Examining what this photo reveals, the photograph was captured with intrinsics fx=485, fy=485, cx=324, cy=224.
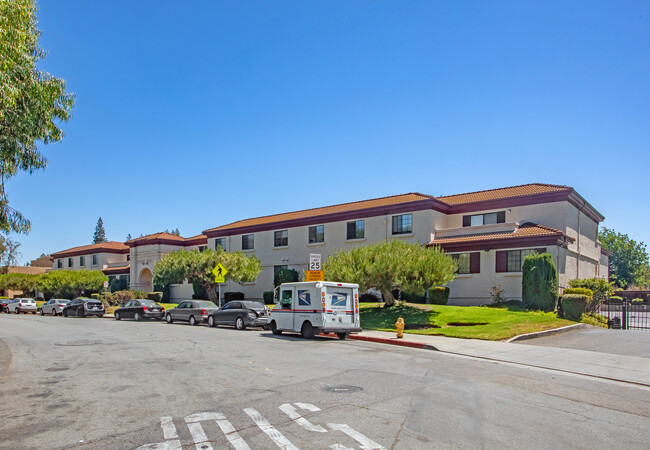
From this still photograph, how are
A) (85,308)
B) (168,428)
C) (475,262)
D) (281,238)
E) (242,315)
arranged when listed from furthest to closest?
(281,238) < (85,308) < (475,262) < (242,315) < (168,428)

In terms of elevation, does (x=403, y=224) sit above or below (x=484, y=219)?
below

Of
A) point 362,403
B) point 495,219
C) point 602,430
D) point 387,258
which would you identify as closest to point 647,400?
point 602,430

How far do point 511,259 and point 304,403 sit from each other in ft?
78.2

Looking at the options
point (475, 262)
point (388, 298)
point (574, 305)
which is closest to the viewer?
point (574, 305)

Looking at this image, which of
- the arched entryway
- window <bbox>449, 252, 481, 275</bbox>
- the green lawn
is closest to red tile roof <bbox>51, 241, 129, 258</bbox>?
the arched entryway

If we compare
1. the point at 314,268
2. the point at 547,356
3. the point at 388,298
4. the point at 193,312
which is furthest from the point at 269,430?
the point at 193,312

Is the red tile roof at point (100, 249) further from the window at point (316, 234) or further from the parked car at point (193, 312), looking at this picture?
the parked car at point (193, 312)

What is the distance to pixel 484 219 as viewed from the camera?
107 feet

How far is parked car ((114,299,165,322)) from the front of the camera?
101ft

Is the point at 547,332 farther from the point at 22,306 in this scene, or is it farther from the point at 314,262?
the point at 22,306

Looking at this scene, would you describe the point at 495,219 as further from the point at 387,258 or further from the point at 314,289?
the point at 314,289

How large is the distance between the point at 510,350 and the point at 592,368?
308 centimetres

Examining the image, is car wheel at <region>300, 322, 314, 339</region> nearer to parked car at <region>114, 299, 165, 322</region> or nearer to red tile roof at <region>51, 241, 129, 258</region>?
parked car at <region>114, 299, 165, 322</region>

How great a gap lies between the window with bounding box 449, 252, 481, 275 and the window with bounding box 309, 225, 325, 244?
11.7 metres
